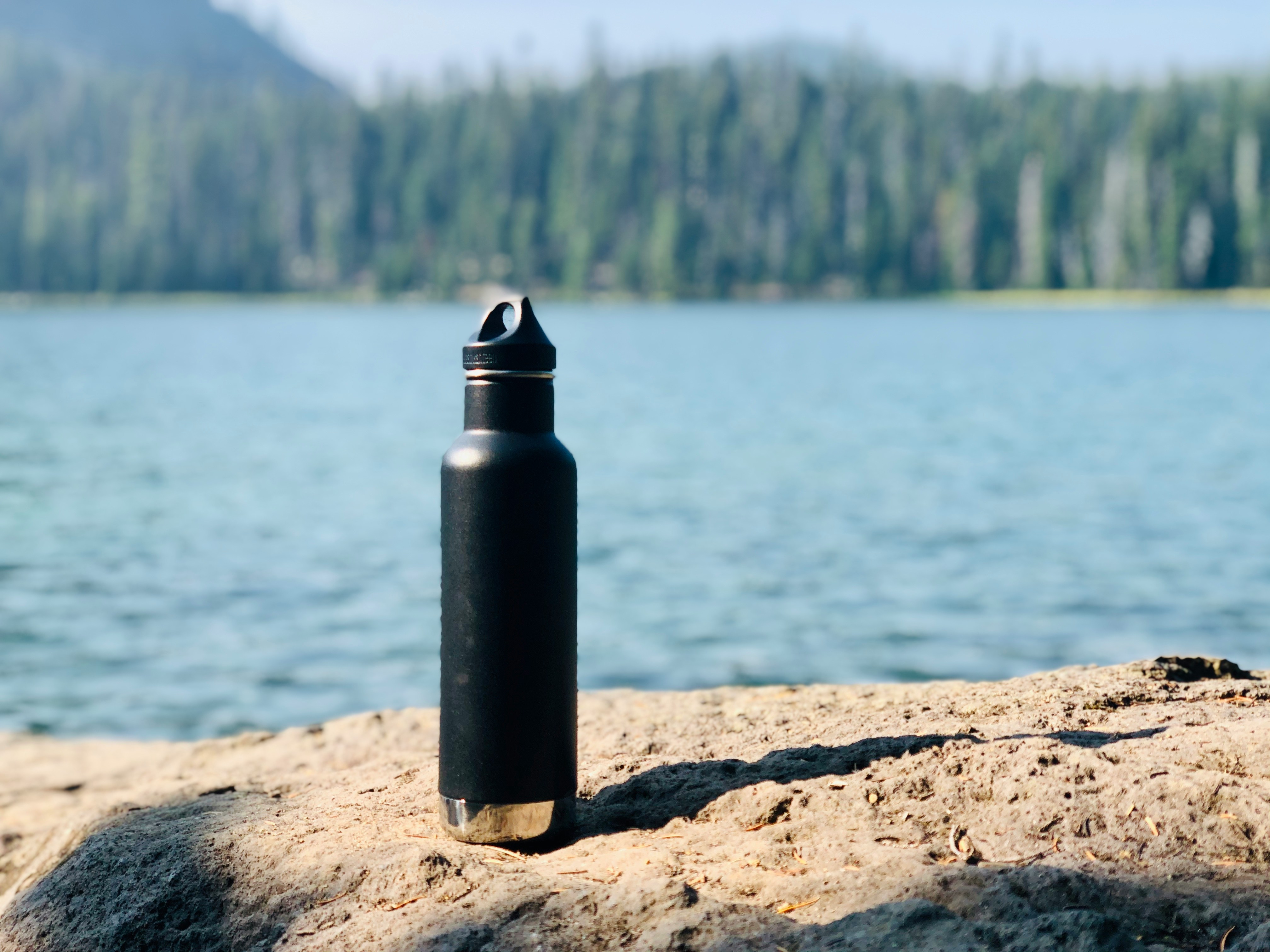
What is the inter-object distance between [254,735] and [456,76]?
147 metres

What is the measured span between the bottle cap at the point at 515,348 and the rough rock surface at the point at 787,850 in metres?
1.32

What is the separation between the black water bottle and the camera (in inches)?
144

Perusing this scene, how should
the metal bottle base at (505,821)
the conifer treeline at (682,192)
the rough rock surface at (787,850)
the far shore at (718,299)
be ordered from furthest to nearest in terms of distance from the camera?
the conifer treeline at (682,192), the far shore at (718,299), the metal bottle base at (505,821), the rough rock surface at (787,850)

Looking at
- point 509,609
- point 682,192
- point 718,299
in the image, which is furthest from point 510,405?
point 682,192

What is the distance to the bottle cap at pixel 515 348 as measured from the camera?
12.2ft

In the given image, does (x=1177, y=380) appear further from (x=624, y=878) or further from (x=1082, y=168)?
(x=1082, y=168)

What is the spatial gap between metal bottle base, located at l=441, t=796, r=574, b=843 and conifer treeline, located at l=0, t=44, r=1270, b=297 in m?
103

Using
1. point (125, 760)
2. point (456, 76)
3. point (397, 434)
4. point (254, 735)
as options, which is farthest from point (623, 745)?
point (456, 76)

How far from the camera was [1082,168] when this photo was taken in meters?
112

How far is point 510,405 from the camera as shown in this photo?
3.74 meters

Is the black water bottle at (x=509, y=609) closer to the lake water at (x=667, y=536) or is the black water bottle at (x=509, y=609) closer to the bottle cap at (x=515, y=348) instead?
the bottle cap at (x=515, y=348)

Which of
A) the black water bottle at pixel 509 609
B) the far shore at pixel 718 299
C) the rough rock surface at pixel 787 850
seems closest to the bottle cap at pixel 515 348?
the black water bottle at pixel 509 609

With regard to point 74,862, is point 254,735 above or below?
below

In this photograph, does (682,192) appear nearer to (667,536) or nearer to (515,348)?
(667,536)
